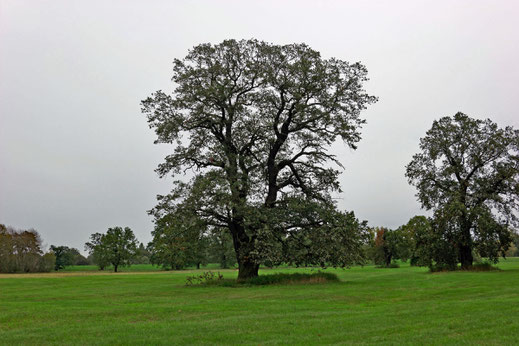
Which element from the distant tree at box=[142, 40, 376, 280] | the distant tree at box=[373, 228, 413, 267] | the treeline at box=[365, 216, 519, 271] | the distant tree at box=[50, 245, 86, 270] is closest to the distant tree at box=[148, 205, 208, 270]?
the distant tree at box=[142, 40, 376, 280]

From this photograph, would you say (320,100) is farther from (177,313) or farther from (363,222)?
(177,313)

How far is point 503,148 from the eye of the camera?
4034 cm

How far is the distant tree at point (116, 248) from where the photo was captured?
98750mm

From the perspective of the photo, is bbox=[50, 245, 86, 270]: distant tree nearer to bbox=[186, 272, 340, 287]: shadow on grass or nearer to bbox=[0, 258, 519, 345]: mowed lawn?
bbox=[186, 272, 340, 287]: shadow on grass

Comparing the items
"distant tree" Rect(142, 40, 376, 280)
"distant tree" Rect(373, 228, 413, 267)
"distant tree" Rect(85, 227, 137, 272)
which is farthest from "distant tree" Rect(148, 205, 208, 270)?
"distant tree" Rect(85, 227, 137, 272)

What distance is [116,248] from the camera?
99938 millimetres

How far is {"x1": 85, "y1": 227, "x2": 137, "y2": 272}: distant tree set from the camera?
3888 inches

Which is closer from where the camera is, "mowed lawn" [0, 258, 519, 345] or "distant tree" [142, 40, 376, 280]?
"mowed lawn" [0, 258, 519, 345]

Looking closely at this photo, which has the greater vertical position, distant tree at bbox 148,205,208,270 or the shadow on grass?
distant tree at bbox 148,205,208,270

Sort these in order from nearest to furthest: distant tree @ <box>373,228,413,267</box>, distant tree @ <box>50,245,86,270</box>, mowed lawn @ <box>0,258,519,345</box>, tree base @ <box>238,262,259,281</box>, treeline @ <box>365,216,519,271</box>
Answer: mowed lawn @ <box>0,258,519,345</box>
tree base @ <box>238,262,259,281</box>
treeline @ <box>365,216,519,271</box>
distant tree @ <box>373,228,413,267</box>
distant tree @ <box>50,245,86,270</box>

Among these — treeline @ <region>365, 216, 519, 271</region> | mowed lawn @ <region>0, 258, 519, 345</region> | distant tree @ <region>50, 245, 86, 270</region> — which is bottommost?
distant tree @ <region>50, 245, 86, 270</region>

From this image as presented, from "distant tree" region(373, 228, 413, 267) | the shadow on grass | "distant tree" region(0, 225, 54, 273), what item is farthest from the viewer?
"distant tree" region(0, 225, 54, 273)

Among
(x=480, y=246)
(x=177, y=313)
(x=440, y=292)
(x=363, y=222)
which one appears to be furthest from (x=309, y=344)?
(x=480, y=246)

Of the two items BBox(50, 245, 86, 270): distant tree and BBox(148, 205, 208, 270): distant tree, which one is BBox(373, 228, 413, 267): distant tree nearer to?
BBox(148, 205, 208, 270): distant tree
